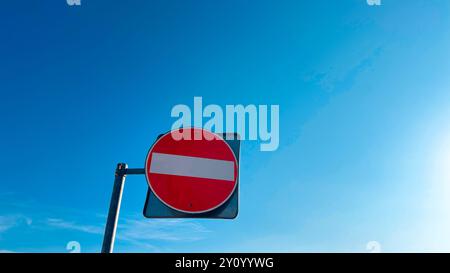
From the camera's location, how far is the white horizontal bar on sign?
6.18 feet

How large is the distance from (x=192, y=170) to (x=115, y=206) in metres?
0.52

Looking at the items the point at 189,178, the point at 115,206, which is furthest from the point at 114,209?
the point at 189,178

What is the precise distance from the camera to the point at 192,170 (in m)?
1.90

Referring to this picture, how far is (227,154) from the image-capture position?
1.97 metres

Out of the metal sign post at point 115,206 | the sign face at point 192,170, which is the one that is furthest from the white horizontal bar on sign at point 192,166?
the metal sign post at point 115,206

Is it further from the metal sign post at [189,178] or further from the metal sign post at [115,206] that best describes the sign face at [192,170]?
the metal sign post at [115,206]

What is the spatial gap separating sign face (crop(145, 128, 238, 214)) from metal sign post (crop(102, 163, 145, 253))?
0.14m

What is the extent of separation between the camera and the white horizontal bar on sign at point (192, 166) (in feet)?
6.18

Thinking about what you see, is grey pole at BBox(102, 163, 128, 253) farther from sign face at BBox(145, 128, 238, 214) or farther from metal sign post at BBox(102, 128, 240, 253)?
sign face at BBox(145, 128, 238, 214)

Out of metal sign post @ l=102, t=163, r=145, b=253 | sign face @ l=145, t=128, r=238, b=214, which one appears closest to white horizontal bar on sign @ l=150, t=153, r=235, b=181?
sign face @ l=145, t=128, r=238, b=214

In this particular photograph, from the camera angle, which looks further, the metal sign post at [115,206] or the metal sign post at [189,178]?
the metal sign post at [189,178]
